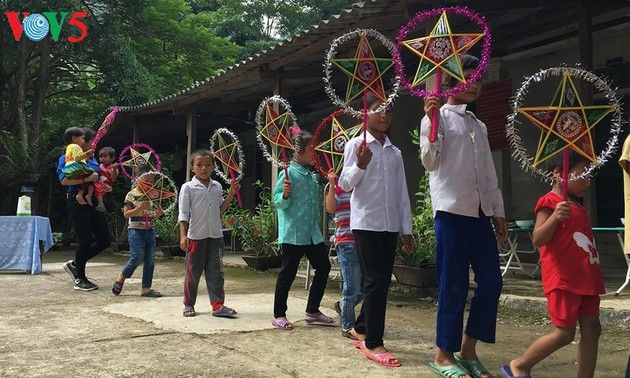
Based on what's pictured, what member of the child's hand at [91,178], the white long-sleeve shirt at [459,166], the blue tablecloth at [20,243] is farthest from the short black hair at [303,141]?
the blue tablecloth at [20,243]

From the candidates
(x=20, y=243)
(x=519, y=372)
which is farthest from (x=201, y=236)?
(x=20, y=243)

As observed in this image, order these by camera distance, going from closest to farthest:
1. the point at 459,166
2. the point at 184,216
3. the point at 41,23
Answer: the point at 459,166 < the point at 184,216 < the point at 41,23

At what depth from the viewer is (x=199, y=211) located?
15.2 feet

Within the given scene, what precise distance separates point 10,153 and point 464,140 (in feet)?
43.0

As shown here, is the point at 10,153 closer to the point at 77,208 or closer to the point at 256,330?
the point at 77,208

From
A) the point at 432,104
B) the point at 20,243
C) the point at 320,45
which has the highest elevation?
the point at 320,45

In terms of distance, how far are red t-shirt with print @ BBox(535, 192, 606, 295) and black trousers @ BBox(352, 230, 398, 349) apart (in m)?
0.89

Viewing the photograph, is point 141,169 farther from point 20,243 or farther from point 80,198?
point 20,243

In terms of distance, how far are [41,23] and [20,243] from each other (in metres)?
7.60

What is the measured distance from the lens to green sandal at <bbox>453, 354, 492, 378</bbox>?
287 cm

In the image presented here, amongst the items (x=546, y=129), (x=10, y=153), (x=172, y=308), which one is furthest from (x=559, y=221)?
(x=10, y=153)

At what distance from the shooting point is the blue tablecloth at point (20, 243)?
305 inches

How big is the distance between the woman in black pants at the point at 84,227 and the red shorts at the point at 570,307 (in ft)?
15.7

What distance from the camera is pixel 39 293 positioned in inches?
230
